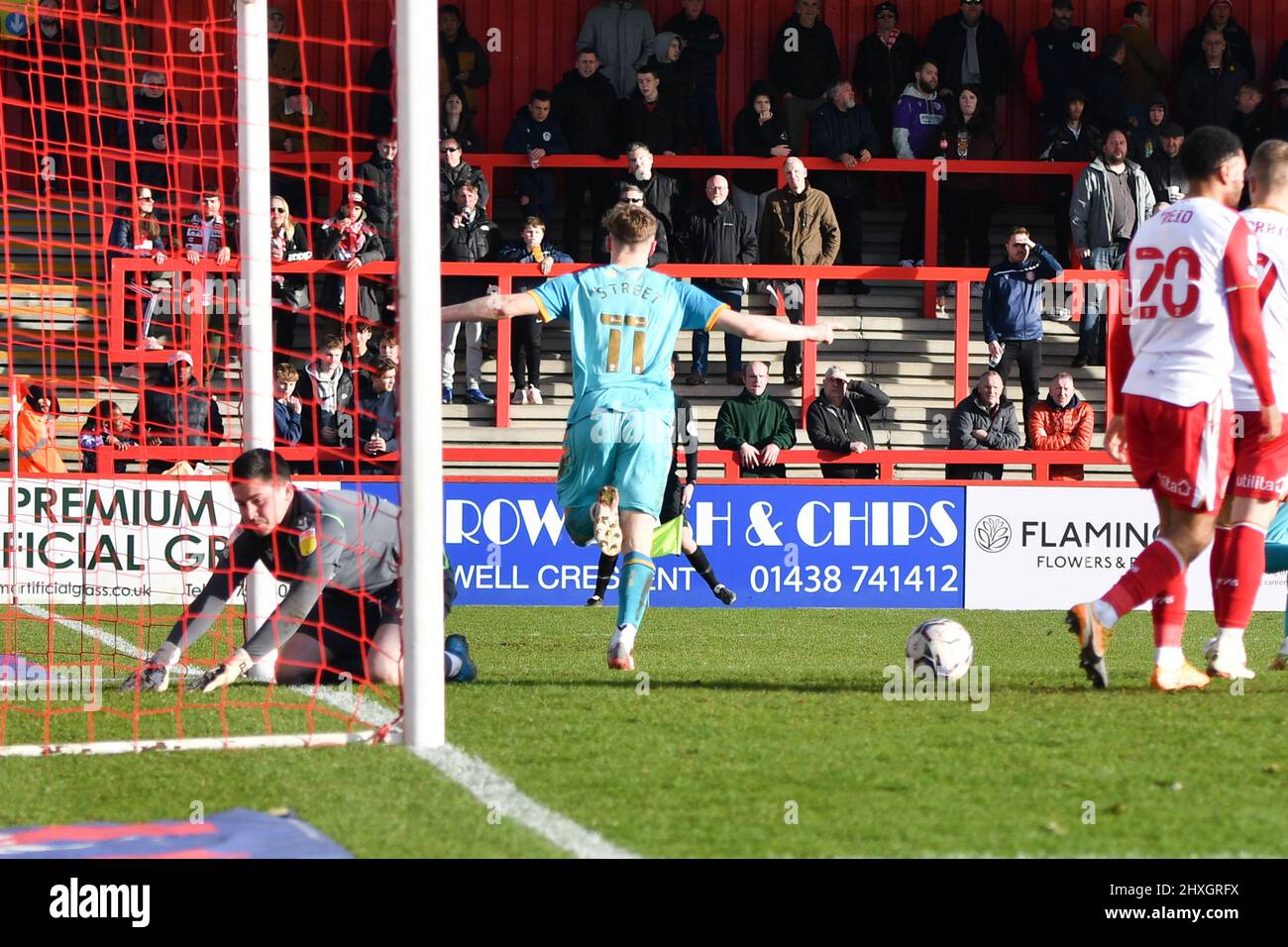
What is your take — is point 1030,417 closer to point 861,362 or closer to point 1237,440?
point 861,362

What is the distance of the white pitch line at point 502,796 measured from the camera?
4486 mm

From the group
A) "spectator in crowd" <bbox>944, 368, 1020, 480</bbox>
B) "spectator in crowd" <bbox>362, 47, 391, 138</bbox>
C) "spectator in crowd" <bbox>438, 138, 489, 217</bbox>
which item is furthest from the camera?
"spectator in crowd" <bbox>362, 47, 391, 138</bbox>

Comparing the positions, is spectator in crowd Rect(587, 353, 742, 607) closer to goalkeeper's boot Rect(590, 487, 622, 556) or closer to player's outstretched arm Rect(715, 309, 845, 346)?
goalkeeper's boot Rect(590, 487, 622, 556)

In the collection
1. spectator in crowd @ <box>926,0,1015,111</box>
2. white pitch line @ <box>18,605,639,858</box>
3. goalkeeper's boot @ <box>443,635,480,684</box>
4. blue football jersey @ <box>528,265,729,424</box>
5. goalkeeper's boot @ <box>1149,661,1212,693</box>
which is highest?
spectator in crowd @ <box>926,0,1015,111</box>

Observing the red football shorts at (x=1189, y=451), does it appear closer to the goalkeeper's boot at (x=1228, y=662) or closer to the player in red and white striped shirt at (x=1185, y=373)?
the player in red and white striped shirt at (x=1185, y=373)

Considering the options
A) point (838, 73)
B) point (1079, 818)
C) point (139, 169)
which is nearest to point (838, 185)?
point (838, 73)

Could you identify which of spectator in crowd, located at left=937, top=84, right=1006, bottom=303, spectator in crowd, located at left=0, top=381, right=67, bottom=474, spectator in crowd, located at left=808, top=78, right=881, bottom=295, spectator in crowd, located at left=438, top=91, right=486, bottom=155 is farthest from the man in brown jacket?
spectator in crowd, located at left=0, top=381, right=67, bottom=474

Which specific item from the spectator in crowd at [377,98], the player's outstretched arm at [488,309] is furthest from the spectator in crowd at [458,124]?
the player's outstretched arm at [488,309]

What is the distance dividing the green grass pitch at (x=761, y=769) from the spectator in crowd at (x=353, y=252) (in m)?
7.47

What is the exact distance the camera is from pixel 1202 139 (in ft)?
22.9

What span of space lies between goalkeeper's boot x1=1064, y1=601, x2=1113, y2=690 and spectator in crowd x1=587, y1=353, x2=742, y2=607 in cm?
627

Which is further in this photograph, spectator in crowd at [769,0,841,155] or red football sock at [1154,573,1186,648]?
spectator in crowd at [769,0,841,155]

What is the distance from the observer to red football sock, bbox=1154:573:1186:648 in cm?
700

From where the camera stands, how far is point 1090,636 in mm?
6914
